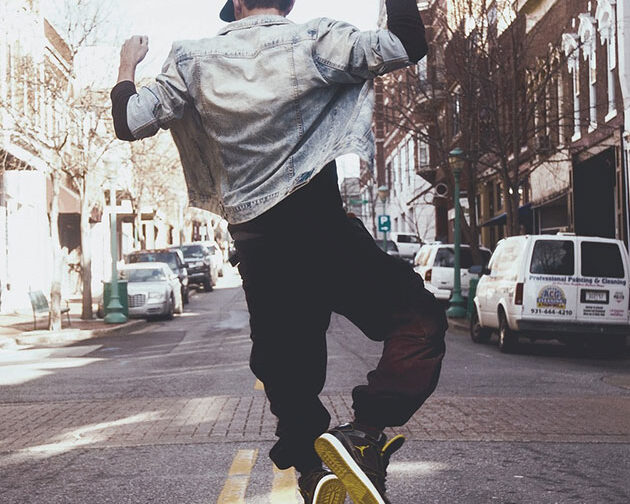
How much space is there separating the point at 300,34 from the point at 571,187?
83.8 feet

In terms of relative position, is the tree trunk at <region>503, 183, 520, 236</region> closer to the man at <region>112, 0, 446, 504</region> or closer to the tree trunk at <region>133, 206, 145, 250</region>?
the man at <region>112, 0, 446, 504</region>

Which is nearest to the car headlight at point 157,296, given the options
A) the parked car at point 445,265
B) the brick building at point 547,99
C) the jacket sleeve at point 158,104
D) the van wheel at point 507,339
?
the parked car at point 445,265

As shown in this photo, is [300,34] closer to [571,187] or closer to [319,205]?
[319,205]

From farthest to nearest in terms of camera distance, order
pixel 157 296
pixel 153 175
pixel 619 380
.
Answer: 1. pixel 153 175
2. pixel 157 296
3. pixel 619 380

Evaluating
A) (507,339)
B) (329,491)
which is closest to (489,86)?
(507,339)

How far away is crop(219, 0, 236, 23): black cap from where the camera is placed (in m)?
3.77

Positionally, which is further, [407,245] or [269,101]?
[407,245]

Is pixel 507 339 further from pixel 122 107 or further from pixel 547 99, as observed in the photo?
pixel 122 107

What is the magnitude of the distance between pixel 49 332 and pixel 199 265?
836 inches

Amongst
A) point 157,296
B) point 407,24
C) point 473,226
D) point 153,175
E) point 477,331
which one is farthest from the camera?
point 153,175

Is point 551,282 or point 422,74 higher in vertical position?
point 422,74

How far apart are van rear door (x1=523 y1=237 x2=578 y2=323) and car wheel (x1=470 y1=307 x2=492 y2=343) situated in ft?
7.65

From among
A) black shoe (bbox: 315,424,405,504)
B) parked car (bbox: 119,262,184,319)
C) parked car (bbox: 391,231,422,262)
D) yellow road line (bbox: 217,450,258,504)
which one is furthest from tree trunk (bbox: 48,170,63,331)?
parked car (bbox: 391,231,422,262)

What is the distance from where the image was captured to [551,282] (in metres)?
15.7
